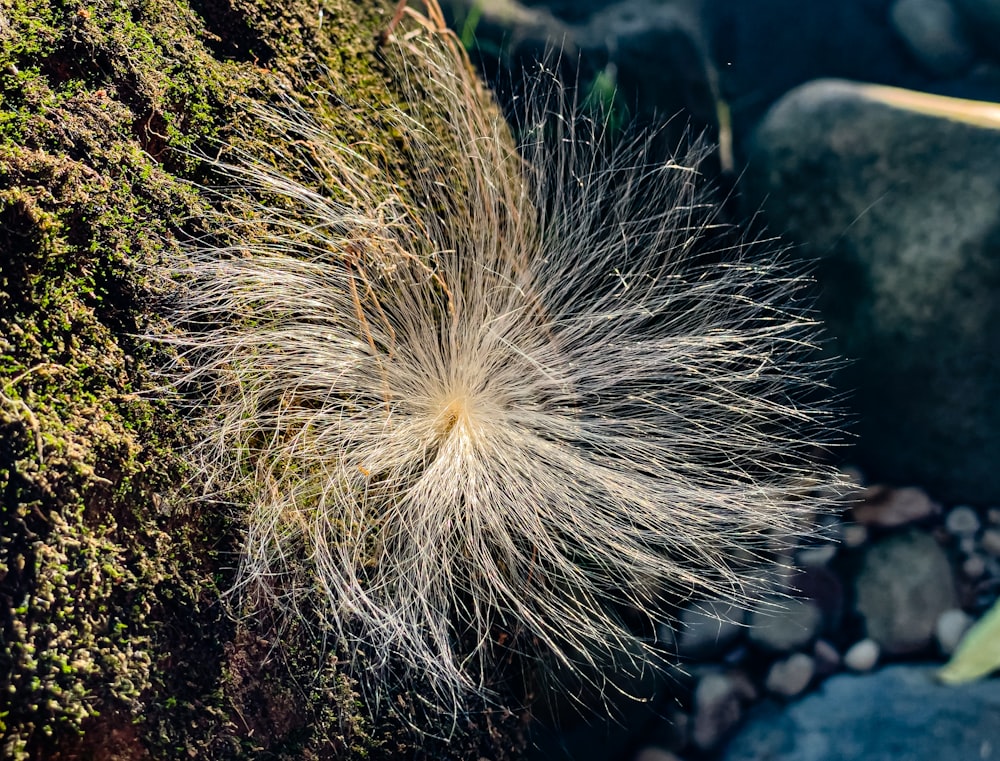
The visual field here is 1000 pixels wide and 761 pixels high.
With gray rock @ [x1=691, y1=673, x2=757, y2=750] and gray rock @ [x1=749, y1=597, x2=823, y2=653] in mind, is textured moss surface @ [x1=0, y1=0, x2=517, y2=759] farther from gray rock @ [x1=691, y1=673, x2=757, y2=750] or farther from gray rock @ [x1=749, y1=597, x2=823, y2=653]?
gray rock @ [x1=749, y1=597, x2=823, y2=653]

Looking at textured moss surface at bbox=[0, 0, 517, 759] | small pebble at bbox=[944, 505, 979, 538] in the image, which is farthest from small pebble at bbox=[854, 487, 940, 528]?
textured moss surface at bbox=[0, 0, 517, 759]

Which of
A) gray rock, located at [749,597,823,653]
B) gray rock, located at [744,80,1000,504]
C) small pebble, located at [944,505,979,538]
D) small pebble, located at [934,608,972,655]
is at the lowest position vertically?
gray rock, located at [749,597,823,653]

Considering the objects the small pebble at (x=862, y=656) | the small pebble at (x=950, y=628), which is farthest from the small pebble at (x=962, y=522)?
the small pebble at (x=862, y=656)

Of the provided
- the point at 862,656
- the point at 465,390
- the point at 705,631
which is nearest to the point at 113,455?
the point at 465,390

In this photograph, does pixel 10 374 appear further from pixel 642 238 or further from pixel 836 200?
pixel 836 200

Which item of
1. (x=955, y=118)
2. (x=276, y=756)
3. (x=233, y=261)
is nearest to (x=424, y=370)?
(x=233, y=261)

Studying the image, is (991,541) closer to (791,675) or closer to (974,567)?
(974,567)
